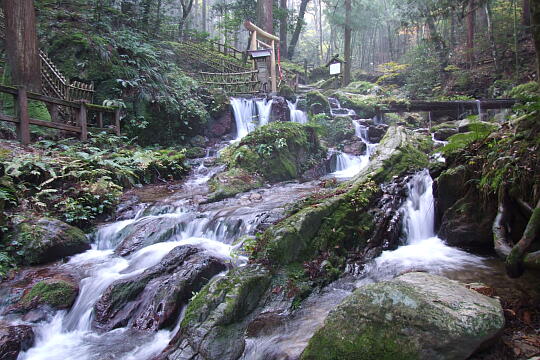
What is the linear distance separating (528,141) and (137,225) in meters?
7.09

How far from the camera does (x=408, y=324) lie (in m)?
2.77

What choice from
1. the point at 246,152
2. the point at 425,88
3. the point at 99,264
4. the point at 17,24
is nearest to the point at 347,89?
the point at 425,88

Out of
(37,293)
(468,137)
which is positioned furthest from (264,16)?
(37,293)

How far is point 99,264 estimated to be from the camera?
20.0 feet

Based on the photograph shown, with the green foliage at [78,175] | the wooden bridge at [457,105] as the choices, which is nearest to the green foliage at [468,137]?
the green foliage at [78,175]

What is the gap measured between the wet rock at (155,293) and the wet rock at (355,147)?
9803 millimetres

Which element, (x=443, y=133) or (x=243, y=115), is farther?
(x=243, y=115)

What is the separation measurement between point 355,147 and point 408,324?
38.7ft

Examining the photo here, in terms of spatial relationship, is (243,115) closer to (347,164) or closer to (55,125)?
(347,164)

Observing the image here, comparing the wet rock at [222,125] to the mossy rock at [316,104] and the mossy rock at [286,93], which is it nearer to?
the mossy rock at [286,93]

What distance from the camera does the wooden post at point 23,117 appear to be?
28.6 ft

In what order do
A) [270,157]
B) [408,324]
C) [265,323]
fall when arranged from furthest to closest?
[270,157] < [265,323] < [408,324]

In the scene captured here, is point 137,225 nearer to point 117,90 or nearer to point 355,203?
point 355,203

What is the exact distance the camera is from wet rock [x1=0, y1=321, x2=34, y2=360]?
3.96 meters
